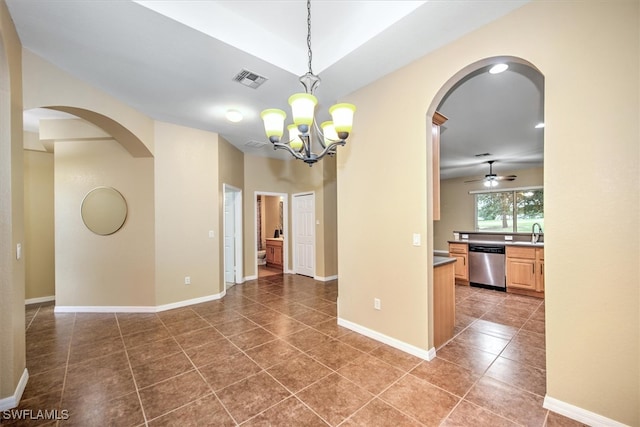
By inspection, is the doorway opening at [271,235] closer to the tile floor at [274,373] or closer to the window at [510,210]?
the tile floor at [274,373]

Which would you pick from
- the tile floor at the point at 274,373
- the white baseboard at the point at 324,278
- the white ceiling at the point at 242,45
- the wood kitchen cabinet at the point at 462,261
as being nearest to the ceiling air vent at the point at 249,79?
the white ceiling at the point at 242,45

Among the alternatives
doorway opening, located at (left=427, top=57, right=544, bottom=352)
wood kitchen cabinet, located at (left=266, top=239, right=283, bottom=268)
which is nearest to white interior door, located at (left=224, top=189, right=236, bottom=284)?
wood kitchen cabinet, located at (left=266, top=239, right=283, bottom=268)

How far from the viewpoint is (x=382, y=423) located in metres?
1.78

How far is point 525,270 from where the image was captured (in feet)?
15.5

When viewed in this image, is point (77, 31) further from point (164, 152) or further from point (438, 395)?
point (438, 395)

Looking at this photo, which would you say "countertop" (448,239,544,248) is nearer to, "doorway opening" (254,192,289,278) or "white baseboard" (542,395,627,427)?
"white baseboard" (542,395,627,427)

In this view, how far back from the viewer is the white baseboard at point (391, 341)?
2.58 m

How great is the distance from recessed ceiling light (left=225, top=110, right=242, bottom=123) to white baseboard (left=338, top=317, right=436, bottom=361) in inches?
123

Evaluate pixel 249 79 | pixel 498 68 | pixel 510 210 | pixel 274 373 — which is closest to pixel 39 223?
pixel 249 79

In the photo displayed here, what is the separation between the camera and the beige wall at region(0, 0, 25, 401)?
193cm

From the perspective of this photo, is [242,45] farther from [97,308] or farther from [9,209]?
[97,308]

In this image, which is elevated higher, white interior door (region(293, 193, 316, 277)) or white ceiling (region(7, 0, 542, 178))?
white ceiling (region(7, 0, 542, 178))

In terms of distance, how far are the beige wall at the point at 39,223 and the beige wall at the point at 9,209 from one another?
3.53 metres

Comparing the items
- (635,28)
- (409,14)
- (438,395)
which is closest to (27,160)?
(409,14)
